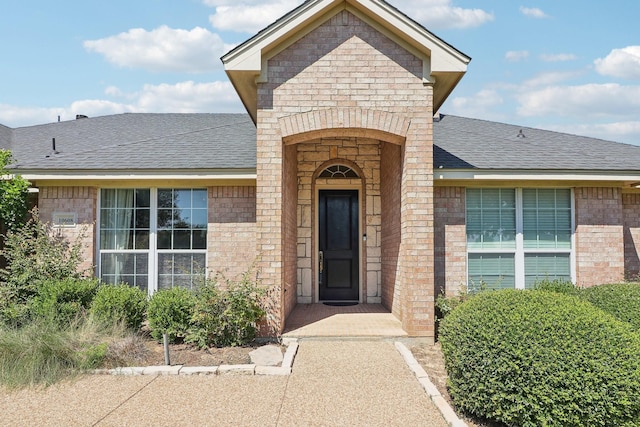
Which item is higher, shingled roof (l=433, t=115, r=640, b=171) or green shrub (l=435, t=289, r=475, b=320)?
shingled roof (l=433, t=115, r=640, b=171)

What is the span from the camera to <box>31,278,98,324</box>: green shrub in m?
7.72

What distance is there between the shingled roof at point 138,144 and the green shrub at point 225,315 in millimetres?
2854

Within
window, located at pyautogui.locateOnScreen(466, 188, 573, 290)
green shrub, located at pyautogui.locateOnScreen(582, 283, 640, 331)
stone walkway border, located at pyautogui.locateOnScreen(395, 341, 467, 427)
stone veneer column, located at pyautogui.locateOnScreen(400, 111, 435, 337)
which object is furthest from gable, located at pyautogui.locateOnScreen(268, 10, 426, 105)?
green shrub, located at pyautogui.locateOnScreen(582, 283, 640, 331)

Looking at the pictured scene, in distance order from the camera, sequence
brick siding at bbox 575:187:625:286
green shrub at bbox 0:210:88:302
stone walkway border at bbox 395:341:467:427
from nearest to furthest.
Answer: stone walkway border at bbox 395:341:467:427 < green shrub at bbox 0:210:88:302 < brick siding at bbox 575:187:625:286

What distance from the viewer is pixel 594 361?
450cm

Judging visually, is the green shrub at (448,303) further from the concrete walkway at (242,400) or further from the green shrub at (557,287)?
the concrete walkway at (242,400)

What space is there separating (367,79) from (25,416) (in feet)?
21.4

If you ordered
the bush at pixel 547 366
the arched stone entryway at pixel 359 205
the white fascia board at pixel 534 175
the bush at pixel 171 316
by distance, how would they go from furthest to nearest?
1. the arched stone entryway at pixel 359 205
2. the white fascia board at pixel 534 175
3. the bush at pixel 171 316
4. the bush at pixel 547 366

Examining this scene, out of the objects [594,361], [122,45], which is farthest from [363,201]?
[122,45]

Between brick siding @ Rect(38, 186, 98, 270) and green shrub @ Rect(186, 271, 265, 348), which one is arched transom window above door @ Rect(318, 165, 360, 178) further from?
brick siding @ Rect(38, 186, 98, 270)

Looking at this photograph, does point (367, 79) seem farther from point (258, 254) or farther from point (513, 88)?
point (513, 88)

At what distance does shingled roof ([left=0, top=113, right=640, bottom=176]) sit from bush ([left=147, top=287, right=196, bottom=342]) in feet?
9.37

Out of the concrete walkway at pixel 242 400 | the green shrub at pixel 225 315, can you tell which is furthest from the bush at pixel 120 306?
the concrete walkway at pixel 242 400

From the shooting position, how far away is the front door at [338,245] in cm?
1126
